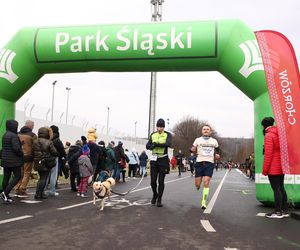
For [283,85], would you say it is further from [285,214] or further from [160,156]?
[160,156]

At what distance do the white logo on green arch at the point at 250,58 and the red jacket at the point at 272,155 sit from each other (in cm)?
211

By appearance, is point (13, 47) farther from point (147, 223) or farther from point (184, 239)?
point (184, 239)

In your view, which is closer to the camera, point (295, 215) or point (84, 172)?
point (295, 215)

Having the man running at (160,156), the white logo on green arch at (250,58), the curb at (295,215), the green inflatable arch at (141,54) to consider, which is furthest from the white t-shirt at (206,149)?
the curb at (295,215)

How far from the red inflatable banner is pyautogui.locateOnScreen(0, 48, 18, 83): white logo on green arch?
6313 millimetres

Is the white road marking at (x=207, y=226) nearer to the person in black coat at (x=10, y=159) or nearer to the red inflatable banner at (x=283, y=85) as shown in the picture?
the red inflatable banner at (x=283, y=85)

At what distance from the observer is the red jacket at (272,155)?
770 cm

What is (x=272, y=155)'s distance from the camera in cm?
779

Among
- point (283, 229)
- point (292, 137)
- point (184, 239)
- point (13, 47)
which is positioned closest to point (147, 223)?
point (184, 239)

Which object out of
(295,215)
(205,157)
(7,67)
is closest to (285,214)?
(295,215)

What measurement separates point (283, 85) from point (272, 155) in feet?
6.29

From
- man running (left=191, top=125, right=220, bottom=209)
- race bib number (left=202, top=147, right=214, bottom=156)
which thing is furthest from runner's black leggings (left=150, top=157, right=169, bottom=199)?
race bib number (left=202, top=147, right=214, bottom=156)

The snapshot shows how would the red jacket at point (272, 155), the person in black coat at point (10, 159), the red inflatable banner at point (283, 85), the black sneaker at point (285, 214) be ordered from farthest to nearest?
the person in black coat at point (10, 159)
the red inflatable banner at point (283, 85)
the black sneaker at point (285, 214)
the red jacket at point (272, 155)

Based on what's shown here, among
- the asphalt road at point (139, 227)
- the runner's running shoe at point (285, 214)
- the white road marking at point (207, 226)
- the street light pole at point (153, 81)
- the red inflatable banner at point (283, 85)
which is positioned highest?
the street light pole at point (153, 81)
